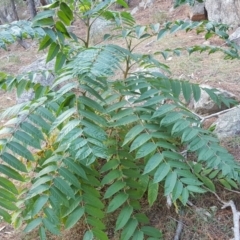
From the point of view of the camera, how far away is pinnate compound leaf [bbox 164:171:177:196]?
1447 mm

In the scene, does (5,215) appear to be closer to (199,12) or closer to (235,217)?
(235,217)

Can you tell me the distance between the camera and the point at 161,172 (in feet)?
4.91

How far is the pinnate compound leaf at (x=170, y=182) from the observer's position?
57.0 inches

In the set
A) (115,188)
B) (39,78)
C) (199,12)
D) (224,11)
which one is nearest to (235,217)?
(115,188)

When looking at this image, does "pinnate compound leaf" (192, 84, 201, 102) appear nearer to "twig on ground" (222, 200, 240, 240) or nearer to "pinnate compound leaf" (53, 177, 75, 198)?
"twig on ground" (222, 200, 240, 240)

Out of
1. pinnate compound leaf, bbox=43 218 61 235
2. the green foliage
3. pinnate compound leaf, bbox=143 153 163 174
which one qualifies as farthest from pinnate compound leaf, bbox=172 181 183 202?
pinnate compound leaf, bbox=43 218 61 235

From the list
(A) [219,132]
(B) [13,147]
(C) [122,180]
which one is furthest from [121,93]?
(A) [219,132]

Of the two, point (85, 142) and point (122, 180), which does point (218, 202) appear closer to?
point (122, 180)

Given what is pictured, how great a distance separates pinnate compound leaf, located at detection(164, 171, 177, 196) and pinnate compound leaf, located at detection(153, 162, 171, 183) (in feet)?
0.07

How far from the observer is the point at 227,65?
456 cm

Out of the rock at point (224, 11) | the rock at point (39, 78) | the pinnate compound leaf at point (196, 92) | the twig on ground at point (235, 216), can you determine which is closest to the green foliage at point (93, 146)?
the twig on ground at point (235, 216)

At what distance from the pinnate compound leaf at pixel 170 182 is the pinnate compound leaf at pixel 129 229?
0.30m

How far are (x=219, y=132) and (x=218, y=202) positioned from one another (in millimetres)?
668

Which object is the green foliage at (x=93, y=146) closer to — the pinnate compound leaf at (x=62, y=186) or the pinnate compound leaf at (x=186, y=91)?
the pinnate compound leaf at (x=62, y=186)
